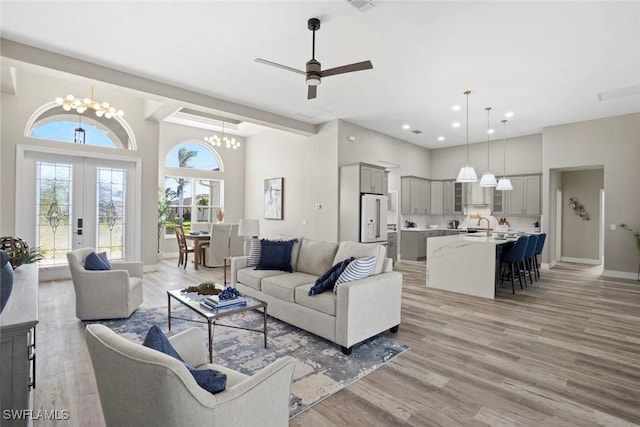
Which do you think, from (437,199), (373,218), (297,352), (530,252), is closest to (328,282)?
(297,352)

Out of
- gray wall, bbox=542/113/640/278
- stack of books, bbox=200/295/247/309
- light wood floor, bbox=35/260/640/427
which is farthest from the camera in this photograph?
gray wall, bbox=542/113/640/278

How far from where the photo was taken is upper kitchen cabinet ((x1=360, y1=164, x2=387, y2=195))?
6598 mm

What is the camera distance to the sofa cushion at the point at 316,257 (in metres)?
4.04

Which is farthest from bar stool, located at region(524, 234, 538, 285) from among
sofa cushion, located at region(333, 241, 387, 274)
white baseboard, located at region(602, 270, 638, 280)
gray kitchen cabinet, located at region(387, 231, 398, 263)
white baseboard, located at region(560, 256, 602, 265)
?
white baseboard, located at region(560, 256, 602, 265)

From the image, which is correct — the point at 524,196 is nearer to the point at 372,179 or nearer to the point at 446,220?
the point at 446,220

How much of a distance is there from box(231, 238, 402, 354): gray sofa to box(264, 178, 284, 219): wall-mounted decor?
13.0 ft

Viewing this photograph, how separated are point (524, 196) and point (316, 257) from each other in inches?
261

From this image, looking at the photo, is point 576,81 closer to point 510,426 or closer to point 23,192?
point 510,426

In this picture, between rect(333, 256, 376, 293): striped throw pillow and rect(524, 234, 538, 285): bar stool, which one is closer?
rect(333, 256, 376, 293): striped throw pillow

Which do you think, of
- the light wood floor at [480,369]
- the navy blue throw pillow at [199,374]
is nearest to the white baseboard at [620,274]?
the light wood floor at [480,369]

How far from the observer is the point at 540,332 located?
3514 millimetres

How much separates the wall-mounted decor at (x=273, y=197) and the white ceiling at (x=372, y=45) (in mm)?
2912

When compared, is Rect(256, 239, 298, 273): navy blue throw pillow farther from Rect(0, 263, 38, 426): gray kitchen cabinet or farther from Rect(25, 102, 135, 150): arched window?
Rect(25, 102, 135, 150): arched window

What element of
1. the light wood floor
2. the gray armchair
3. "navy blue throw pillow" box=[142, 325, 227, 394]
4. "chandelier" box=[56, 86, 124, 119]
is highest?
"chandelier" box=[56, 86, 124, 119]
